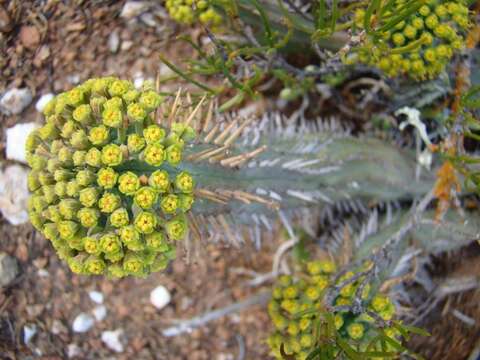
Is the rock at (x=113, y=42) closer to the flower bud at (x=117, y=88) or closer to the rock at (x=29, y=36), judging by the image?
the rock at (x=29, y=36)

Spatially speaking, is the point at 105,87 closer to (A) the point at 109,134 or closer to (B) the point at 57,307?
(A) the point at 109,134

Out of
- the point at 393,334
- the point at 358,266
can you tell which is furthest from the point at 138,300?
the point at 393,334

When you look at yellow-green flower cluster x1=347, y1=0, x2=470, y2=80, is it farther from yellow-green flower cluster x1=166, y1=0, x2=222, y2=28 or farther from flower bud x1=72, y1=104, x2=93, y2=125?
flower bud x1=72, y1=104, x2=93, y2=125

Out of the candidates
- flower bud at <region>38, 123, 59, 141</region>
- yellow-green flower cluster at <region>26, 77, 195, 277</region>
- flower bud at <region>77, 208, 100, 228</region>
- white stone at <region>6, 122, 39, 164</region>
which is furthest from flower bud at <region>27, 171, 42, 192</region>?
white stone at <region>6, 122, 39, 164</region>

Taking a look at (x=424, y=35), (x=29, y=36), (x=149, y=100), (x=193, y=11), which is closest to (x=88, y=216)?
(x=149, y=100)

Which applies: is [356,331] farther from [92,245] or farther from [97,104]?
[97,104]
